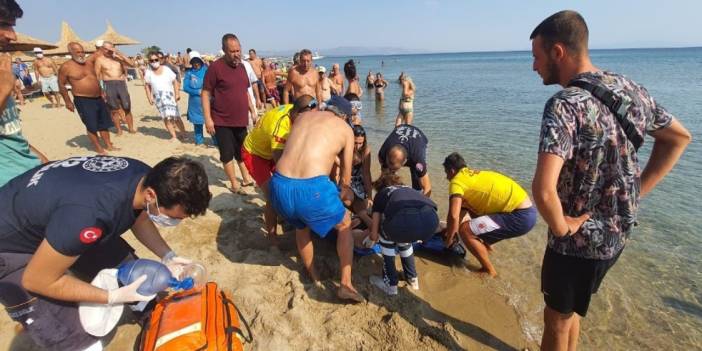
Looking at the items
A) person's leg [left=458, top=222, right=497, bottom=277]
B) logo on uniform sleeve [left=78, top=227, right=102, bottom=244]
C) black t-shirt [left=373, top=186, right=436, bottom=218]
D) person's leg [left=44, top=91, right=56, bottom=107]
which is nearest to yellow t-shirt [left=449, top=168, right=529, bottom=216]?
person's leg [left=458, top=222, right=497, bottom=277]

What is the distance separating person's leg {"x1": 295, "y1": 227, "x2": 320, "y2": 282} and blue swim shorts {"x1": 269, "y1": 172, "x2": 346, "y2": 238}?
0.19 meters

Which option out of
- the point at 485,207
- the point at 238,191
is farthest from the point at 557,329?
the point at 238,191

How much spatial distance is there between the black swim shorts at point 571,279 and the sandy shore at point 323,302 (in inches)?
34.9

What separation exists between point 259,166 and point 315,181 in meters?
1.20

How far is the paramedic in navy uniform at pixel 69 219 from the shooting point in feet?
5.00

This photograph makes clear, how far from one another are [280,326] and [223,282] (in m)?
0.78

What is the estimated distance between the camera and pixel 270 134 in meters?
3.34

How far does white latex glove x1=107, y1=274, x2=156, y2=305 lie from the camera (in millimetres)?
1828

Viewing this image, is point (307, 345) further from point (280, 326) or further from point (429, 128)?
point (429, 128)

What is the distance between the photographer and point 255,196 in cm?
471

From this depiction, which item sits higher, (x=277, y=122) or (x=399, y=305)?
(x=277, y=122)

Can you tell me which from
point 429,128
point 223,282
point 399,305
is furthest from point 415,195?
point 429,128

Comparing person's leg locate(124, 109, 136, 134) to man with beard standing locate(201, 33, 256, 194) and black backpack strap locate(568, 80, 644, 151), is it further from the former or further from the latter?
black backpack strap locate(568, 80, 644, 151)

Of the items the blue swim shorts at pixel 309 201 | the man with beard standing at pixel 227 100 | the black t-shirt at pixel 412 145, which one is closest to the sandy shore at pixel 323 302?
the blue swim shorts at pixel 309 201
